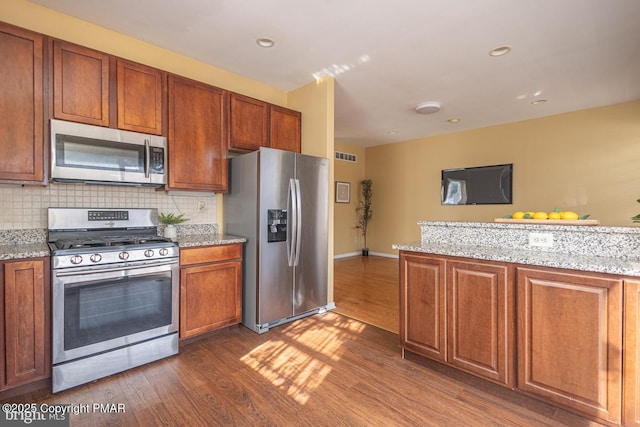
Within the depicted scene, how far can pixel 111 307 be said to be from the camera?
215 cm

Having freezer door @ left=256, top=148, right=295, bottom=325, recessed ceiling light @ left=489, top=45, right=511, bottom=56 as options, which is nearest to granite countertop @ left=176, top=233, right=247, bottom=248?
freezer door @ left=256, top=148, right=295, bottom=325

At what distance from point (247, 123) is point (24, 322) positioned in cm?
240

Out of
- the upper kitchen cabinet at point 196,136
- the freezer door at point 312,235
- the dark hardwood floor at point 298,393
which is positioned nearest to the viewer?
the dark hardwood floor at point 298,393

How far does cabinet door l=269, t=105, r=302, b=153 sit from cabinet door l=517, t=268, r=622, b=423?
270cm

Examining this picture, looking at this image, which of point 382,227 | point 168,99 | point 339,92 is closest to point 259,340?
point 168,99

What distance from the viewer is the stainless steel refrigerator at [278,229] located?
286 centimetres

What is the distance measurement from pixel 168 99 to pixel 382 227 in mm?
5646

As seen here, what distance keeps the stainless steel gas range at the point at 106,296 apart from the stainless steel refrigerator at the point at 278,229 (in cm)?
71

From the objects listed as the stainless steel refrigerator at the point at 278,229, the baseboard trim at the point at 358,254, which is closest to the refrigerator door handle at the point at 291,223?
the stainless steel refrigerator at the point at 278,229

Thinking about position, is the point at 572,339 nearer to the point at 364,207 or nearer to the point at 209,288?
the point at 209,288

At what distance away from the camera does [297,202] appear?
308 cm

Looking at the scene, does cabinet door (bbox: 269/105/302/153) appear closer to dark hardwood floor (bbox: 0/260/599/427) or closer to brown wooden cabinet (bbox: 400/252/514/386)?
brown wooden cabinet (bbox: 400/252/514/386)

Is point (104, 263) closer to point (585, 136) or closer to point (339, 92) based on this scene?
point (339, 92)

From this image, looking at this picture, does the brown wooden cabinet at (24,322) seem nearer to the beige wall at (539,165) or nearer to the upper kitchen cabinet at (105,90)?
the upper kitchen cabinet at (105,90)
